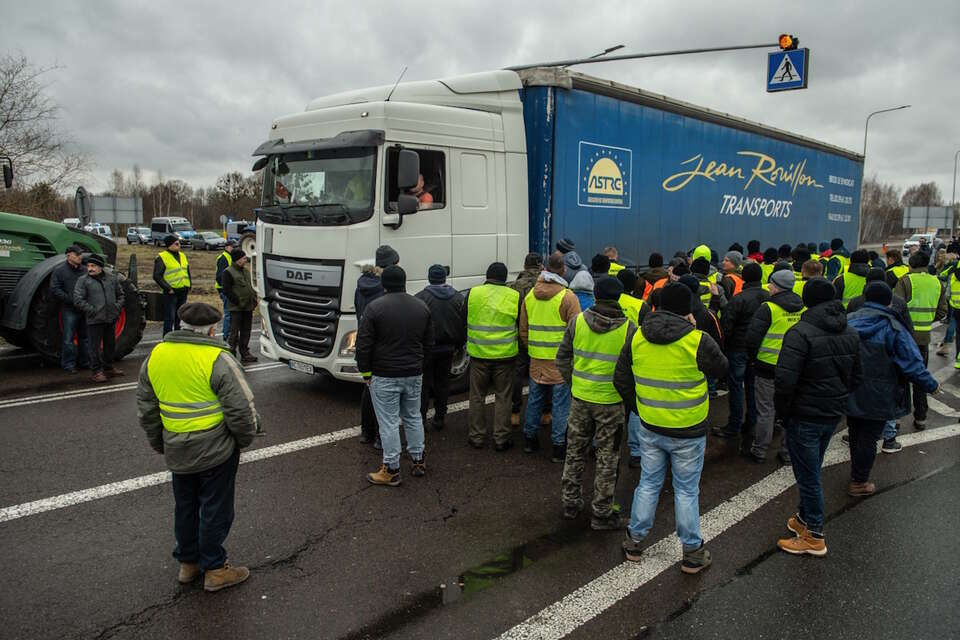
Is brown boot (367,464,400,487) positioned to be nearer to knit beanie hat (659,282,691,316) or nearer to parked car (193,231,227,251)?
knit beanie hat (659,282,691,316)

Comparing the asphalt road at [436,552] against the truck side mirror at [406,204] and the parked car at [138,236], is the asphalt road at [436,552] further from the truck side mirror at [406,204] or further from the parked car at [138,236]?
the parked car at [138,236]

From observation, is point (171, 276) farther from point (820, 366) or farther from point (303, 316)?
point (820, 366)

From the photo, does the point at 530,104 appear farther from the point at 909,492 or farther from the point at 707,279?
the point at 909,492

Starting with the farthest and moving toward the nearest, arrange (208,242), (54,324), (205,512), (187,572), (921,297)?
(208,242) → (54,324) → (921,297) → (187,572) → (205,512)

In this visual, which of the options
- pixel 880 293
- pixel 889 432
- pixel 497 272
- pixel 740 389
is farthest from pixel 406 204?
pixel 889 432

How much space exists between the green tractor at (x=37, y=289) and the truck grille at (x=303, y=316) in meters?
3.35

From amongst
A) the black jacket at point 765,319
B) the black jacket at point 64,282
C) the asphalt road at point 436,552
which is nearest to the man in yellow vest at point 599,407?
the asphalt road at point 436,552

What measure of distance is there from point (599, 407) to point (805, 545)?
63.4 inches

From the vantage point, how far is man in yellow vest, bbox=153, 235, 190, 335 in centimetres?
1023

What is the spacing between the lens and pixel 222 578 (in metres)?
3.80

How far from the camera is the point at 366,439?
245 inches

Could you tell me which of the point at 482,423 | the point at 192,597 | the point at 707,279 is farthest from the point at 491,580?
the point at 707,279

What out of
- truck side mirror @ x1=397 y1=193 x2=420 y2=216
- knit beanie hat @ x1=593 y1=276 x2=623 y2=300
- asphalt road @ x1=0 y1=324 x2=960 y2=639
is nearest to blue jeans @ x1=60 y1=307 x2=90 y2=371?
asphalt road @ x1=0 y1=324 x2=960 y2=639

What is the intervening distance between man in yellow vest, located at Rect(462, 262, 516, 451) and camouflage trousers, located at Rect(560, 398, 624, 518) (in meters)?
1.43
